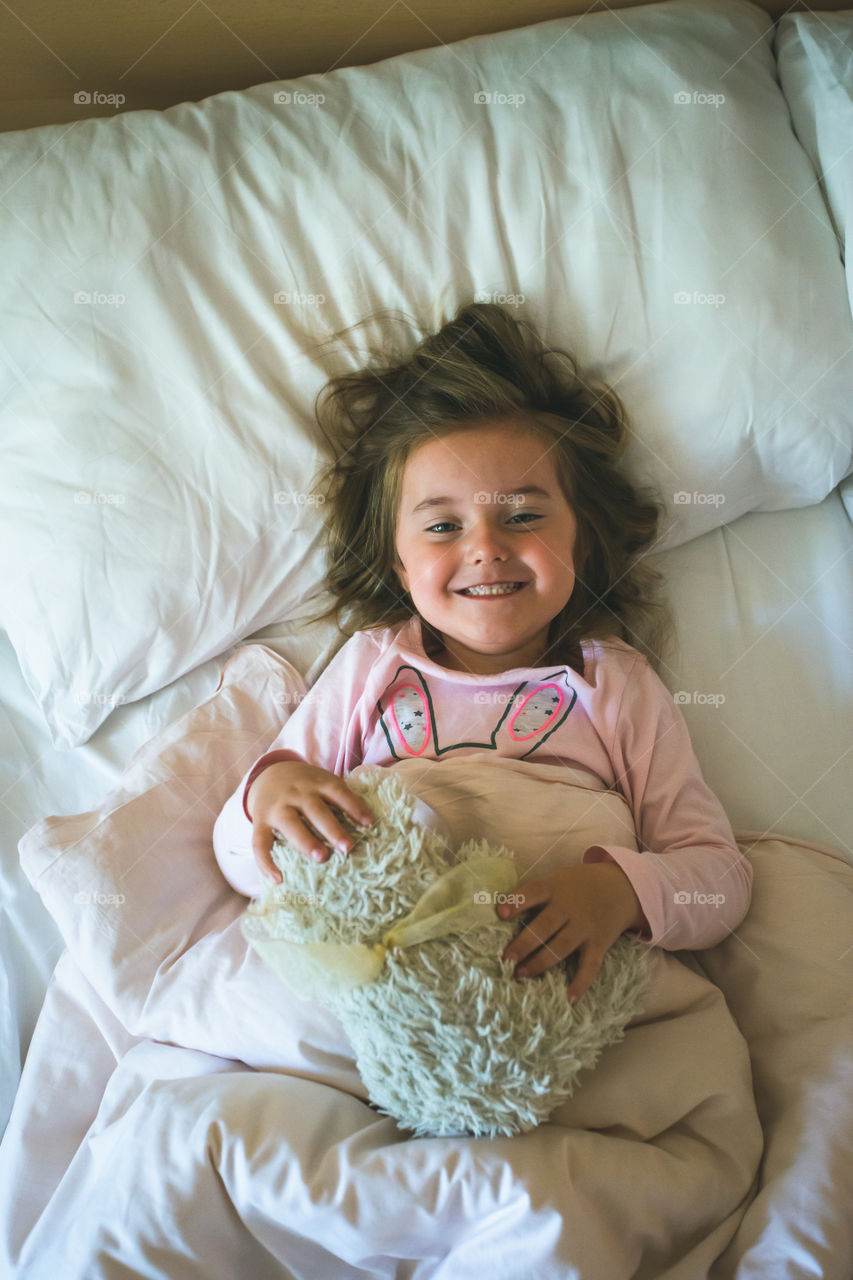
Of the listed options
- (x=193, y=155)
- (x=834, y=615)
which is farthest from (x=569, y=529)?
(x=193, y=155)

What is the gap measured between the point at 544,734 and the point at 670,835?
0.16 m

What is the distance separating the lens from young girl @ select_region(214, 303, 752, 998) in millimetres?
960

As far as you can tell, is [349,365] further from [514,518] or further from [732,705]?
[732,705]

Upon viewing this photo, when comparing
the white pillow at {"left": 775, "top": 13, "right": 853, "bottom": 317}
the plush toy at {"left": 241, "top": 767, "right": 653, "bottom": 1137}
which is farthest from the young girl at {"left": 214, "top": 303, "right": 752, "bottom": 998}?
the white pillow at {"left": 775, "top": 13, "right": 853, "bottom": 317}

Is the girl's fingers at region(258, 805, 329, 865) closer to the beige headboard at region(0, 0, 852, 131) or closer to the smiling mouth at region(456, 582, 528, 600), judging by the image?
the smiling mouth at region(456, 582, 528, 600)

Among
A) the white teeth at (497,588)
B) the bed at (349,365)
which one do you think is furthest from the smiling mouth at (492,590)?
the bed at (349,365)

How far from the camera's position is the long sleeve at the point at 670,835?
0.88 meters

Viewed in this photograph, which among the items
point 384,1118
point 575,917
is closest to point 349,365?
point 575,917

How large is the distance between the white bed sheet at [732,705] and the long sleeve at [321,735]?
0.25ft

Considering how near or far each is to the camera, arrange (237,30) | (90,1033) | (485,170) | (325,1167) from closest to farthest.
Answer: (325,1167) < (90,1033) < (485,170) < (237,30)

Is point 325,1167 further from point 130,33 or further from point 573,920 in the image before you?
point 130,33

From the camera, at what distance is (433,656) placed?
45.1 inches

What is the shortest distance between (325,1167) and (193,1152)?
0.33 feet

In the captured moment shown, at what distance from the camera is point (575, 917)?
0.80 m
